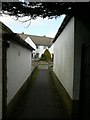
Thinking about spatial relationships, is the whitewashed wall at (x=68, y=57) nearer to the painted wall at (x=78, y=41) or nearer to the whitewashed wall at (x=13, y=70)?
the painted wall at (x=78, y=41)

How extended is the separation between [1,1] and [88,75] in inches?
130

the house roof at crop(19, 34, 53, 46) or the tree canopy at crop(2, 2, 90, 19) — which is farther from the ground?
the house roof at crop(19, 34, 53, 46)

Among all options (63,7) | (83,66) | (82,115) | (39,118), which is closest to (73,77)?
(83,66)

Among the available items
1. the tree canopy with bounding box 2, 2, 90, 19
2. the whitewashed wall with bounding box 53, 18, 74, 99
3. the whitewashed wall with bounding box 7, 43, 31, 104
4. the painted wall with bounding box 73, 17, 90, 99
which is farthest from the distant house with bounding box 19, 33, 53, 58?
the tree canopy with bounding box 2, 2, 90, 19

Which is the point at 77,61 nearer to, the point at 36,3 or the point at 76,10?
the point at 76,10

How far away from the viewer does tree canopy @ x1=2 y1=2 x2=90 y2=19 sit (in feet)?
20.9

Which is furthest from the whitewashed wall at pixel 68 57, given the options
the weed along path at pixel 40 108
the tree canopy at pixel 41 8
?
the tree canopy at pixel 41 8

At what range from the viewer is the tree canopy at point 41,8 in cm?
638

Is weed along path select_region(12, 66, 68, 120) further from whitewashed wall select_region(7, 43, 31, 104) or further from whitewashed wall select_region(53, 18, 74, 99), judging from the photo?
whitewashed wall select_region(53, 18, 74, 99)

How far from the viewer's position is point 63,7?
6.82m

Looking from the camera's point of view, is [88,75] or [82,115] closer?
[88,75]

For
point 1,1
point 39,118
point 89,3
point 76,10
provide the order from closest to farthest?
point 1,1 → point 89,3 → point 76,10 → point 39,118

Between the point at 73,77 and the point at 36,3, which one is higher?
the point at 36,3

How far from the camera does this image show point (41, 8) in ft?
21.8
